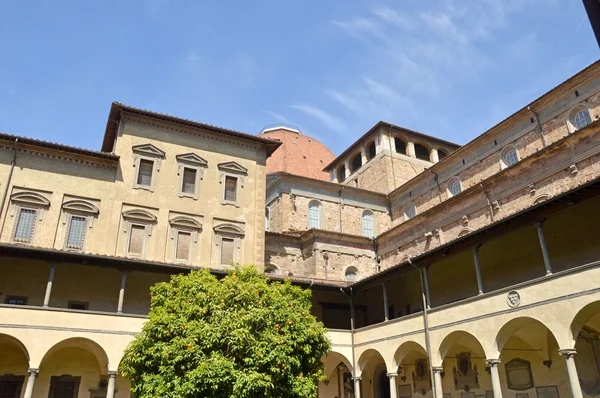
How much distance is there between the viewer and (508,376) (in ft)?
59.3

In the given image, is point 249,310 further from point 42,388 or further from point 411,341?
point 42,388

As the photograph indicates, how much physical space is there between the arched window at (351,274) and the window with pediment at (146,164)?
43.6 ft

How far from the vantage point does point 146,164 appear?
24047 mm

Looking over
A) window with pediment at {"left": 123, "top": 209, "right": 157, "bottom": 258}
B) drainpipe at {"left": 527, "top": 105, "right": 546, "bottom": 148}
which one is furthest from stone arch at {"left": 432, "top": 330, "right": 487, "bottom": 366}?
window with pediment at {"left": 123, "top": 209, "right": 157, "bottom": 258}

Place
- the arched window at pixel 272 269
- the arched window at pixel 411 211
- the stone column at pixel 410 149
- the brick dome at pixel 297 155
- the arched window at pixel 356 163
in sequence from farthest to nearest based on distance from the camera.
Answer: the brick dome at pixel 297 155
the arched window at pixel 356 163
the stone column at pixel 410 149
the arched window at pixel 411 211
the arched window at pixel 272 269

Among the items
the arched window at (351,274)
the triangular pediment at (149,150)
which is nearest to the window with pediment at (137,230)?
the triangular pediment at (149,150)

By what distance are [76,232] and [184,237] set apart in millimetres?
4770

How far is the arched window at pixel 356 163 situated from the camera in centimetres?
4078

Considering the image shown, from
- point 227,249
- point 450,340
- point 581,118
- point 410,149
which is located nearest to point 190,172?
point 227,249

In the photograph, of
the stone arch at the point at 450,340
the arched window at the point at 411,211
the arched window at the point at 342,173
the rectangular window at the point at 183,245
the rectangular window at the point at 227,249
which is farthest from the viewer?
the arched window at the point at 342,173

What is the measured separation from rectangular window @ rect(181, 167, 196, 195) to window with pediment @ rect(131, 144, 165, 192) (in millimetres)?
1355

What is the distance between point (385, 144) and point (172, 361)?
27.0m

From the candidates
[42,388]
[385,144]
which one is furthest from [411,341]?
[385,144]

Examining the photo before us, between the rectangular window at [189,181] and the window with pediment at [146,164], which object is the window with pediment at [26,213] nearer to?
the window with pediment at [146,164]
